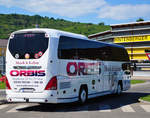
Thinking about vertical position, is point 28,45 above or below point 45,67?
above

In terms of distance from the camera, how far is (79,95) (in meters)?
15.2

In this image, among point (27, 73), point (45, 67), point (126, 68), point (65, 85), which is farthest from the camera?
point (126, 68)

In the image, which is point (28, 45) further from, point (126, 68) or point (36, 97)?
point (126, 68)

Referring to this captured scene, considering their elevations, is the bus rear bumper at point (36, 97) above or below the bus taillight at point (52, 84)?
below

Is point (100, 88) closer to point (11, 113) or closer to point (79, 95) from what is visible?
point (79, 95)

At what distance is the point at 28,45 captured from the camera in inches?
528

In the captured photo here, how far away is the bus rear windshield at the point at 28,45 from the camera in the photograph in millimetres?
13188

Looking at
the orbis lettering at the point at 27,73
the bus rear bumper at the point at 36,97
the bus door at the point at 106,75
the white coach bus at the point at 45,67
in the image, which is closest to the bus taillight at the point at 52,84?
the white coach bus at the point at 45,67

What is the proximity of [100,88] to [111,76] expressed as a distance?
2.21 meters

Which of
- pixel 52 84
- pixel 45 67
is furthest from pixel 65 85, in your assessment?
pixel 45 67

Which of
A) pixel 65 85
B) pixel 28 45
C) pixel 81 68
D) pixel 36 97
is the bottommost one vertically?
pixel 36 97

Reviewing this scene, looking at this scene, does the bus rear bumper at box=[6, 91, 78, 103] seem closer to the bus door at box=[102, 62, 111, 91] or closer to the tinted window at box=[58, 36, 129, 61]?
the tinted window at box=[58, 36, 129, 61]

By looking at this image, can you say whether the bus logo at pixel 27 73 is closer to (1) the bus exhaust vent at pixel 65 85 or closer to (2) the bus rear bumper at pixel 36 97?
(2) the bus rear bumper at pixel 36 97

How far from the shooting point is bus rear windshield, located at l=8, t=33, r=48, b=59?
1319cm
